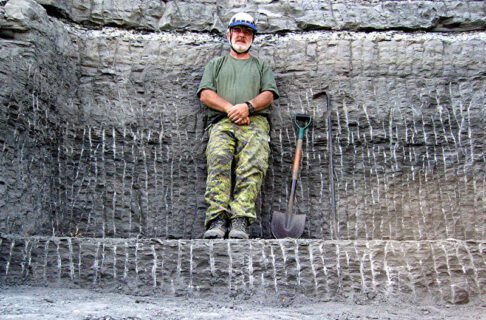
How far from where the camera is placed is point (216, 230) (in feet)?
18.1

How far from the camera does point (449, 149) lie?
6.43 m

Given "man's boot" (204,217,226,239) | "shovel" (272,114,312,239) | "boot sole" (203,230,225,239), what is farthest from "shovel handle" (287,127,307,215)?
"boot sole" (203,230,225,239)

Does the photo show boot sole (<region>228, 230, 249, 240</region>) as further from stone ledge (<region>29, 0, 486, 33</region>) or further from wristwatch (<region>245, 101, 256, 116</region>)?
stone ledge (<region>29, 0, 486, 33</region>)

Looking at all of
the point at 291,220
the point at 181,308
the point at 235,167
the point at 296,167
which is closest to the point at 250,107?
the point at 235,167

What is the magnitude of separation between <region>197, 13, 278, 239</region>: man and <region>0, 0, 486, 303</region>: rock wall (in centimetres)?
36

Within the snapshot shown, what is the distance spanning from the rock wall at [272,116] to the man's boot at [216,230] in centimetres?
63

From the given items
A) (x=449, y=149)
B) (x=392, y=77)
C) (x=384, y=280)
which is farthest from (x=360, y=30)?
(x=384, y=280)

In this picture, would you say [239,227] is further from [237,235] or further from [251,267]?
[251,267]

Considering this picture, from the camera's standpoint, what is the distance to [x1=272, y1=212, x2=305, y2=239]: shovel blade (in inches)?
236

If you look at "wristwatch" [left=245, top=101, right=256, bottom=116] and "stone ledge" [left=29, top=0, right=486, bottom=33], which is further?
"stone ledge" [left=29, top=0, right=486, bottom=33]

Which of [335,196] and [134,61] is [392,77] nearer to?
[335,196]

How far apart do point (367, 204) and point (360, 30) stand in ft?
5.44

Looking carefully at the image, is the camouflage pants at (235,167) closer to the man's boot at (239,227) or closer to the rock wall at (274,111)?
the man's boot at (239,227)

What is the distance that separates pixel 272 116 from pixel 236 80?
19.9 inches
